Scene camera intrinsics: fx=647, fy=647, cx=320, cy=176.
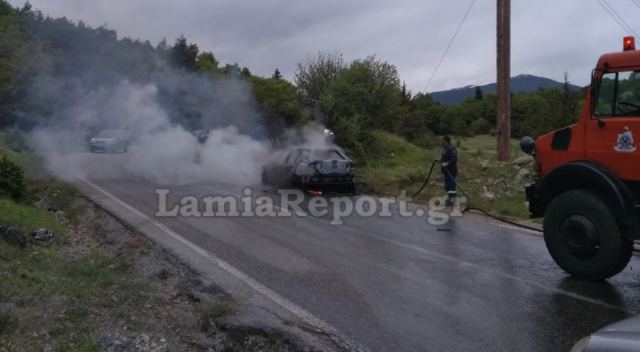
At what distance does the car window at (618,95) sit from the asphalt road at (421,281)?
1858 mm

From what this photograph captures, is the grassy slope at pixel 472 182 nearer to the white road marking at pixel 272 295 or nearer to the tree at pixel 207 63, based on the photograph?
the white road marking at pixel 272 295

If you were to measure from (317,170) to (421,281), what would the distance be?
8.70m

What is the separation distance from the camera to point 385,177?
1892 cm

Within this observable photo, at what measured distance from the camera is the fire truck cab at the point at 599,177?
655 cm

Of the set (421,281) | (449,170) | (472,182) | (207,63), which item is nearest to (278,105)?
(207,63)

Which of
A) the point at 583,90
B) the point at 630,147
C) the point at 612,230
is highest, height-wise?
the point at 583,90

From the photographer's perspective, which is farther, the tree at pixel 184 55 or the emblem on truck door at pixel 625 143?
the tree at pixel 184 55

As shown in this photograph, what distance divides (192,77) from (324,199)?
1121cm

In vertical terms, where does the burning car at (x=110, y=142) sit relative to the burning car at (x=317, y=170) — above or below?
above

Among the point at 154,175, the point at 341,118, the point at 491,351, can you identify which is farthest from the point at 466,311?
the point at 341,118

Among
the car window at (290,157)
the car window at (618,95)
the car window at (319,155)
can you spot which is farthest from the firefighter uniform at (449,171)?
the car window at (618,95)

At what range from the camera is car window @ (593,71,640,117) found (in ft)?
21.4

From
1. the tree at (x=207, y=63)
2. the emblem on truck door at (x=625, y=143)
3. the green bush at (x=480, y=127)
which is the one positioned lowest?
the emblem on truck door at (x=625, y=143)

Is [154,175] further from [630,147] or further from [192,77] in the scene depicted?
[630,147]
